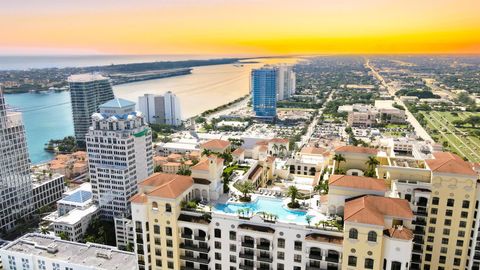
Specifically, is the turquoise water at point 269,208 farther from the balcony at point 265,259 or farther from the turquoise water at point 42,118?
the turquoise water at point 42,118

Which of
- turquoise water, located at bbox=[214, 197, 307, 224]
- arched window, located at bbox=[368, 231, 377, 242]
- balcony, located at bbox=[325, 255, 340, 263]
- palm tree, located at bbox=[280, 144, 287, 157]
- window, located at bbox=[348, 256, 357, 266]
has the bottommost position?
palm tree, located at bbox=[280, 144, 287, 157]

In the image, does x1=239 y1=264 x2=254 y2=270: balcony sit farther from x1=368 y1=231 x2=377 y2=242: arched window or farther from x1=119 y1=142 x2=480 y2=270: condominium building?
x1=368 y1=231 x2=377 y2=242: arched window

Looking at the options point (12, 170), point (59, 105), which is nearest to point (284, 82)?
point (59, 105)

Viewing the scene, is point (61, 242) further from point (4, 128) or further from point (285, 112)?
point (285, 112)

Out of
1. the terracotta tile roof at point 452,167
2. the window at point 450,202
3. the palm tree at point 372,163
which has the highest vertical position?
the terracotta tile roof at point 452,167

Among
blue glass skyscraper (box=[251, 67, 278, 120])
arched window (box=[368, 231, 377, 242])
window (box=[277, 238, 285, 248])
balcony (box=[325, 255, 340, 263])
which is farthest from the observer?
blue glass skyscraper (box=[251, 67, 278, 120])

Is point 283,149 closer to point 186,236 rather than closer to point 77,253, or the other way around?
point 77,253

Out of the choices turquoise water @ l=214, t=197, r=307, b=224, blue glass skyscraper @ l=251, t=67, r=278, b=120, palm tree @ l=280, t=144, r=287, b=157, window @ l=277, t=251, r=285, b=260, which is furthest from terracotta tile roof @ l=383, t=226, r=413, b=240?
blue glass skyscraper @ l=251, t=67, r=278, b=120

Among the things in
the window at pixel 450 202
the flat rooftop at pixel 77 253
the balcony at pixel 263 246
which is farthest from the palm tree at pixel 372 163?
the flat rooftop at pixel 77 253
